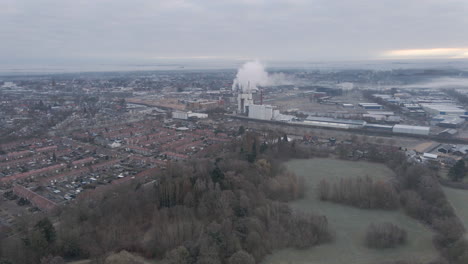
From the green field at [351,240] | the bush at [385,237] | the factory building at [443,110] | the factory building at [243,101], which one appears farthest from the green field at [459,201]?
the factory building at [243,101]

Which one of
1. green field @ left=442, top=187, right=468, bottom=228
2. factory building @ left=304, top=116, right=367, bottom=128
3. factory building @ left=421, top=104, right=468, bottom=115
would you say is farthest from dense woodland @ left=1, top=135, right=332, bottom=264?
factory building @ left=421, top=104, right=468, bottom=115

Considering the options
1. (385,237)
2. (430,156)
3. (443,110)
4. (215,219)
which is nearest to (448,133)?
(430,156)

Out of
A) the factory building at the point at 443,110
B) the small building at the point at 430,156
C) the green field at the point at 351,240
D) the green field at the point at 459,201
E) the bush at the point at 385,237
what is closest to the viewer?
the green field at the point at 351,240

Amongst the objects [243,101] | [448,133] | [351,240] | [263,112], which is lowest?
[351,240]

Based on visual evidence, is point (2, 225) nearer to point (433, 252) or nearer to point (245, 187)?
point (245, 187)

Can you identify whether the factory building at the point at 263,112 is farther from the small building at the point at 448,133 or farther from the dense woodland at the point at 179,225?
the dense woodland at the point at 179,225

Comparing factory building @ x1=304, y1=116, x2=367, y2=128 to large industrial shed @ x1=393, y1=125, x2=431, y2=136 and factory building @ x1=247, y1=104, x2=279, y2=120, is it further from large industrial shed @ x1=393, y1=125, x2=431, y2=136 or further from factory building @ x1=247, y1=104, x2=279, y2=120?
factory building @ x1=247, y1=104, x2=279, y2=120

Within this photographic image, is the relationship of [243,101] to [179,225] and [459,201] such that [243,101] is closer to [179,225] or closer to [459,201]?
[459,201]

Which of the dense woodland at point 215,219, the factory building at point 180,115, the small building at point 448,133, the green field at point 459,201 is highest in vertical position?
the factory building at point 180,115
